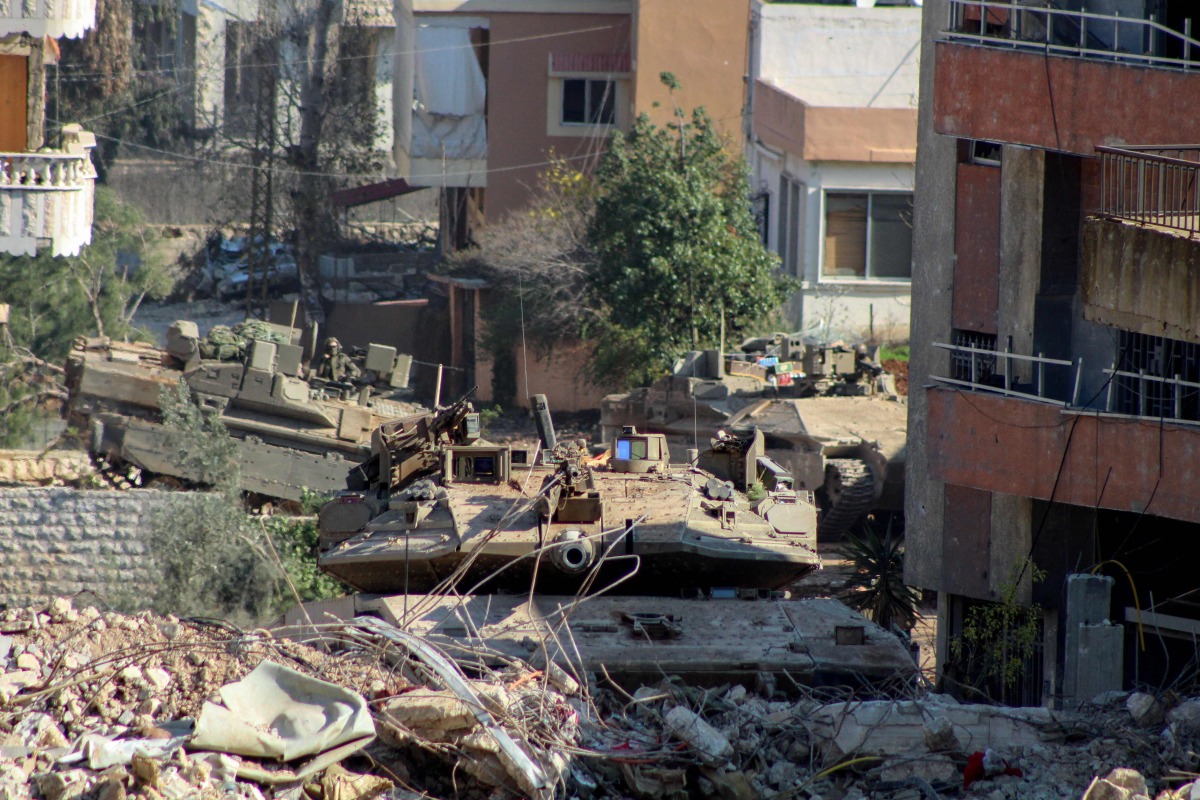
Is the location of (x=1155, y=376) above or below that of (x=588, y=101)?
below

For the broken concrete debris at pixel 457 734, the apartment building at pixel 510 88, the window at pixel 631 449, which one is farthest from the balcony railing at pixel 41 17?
the apartment building at pixel 510 88

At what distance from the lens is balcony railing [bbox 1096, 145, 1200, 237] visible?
12312 millimetres

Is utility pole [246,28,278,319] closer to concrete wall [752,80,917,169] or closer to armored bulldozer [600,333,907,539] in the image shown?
concrete wall [752,80,917,169]

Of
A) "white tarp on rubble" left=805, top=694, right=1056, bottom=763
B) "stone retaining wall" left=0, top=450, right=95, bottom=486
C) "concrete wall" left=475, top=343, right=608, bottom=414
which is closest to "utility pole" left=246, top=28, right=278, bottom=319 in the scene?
"concrete wall" left=475, top=343, right=608, bottom=414

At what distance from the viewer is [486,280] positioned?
3175cm

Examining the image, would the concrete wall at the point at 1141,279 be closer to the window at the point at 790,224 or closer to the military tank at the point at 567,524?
the military tank at the point at 567,524

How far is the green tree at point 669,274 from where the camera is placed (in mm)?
27375

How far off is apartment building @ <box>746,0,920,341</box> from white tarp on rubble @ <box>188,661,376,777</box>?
2054 cm

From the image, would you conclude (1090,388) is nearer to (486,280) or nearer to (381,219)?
(486,280)

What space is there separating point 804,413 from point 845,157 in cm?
815

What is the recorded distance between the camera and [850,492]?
811 inches

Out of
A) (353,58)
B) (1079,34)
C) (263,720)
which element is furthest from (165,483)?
(353,58)

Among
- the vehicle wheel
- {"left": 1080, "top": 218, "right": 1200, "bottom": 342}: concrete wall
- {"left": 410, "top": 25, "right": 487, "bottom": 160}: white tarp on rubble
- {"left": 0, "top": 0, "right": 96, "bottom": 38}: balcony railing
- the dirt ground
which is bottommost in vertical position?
the vehicle wheel

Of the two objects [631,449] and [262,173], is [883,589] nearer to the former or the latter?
[631,449]
